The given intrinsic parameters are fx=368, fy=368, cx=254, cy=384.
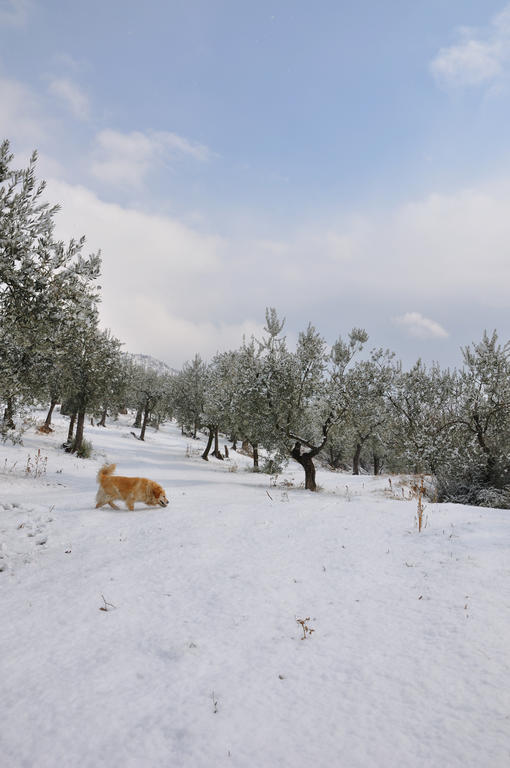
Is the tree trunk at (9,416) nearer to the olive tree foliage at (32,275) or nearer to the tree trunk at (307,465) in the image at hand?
the olive tree foliage at (32,275)

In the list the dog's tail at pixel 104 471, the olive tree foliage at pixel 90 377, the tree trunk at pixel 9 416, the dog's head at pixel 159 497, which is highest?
the olive tree foliage at pixel 90 377

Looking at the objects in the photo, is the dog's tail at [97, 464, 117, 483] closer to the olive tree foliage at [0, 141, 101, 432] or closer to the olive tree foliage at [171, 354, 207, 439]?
the olive tree foliage at [0, 141, 101, 432]

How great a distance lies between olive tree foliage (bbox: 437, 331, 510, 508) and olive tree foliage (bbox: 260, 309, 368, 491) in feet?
18.1

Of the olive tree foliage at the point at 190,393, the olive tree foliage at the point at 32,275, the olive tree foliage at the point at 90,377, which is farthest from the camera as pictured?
the olive tree foliage at the point at 190,393

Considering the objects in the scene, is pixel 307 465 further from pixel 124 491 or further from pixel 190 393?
pixel 190 393

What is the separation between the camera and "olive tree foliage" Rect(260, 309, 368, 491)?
15602mm

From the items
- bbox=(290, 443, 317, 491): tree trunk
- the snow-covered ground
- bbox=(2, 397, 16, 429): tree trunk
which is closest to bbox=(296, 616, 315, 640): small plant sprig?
the snow-covered ground

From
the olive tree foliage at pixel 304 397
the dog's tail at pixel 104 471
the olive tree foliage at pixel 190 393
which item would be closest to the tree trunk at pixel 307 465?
the olive tree foliage at pixel 304 397

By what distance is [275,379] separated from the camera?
52.3ft

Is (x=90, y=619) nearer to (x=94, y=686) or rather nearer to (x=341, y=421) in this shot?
(x=94, y=686)

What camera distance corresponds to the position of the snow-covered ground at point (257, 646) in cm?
279

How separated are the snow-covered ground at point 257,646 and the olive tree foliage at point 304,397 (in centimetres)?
787

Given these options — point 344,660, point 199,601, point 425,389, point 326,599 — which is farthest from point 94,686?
point 425,389

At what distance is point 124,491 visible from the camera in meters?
9.52
